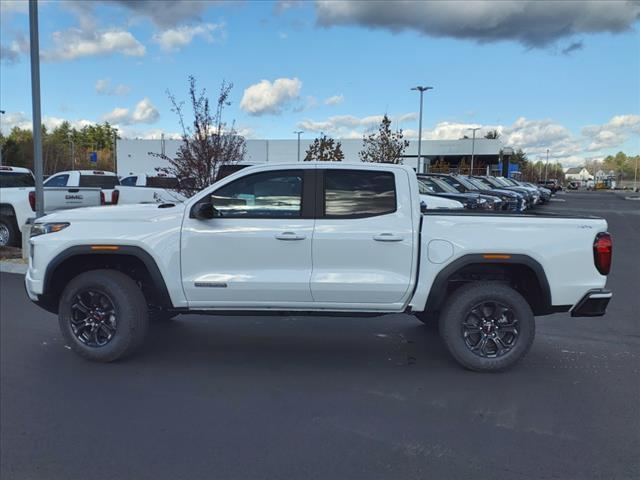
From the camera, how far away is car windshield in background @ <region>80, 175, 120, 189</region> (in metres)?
17.0

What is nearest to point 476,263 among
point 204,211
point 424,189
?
point 204,211

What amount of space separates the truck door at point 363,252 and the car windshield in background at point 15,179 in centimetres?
1047

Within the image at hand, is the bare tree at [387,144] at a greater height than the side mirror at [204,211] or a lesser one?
greater

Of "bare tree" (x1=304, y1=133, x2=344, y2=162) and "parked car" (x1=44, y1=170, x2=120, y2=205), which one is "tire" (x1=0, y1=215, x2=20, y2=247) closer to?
"parked car" (x1=44, y1=170, x2=120, y2=205)

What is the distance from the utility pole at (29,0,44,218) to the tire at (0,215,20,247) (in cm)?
159

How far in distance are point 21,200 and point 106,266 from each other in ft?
25.6

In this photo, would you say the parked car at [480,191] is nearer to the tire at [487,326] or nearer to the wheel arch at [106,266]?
the tire at [487,326]

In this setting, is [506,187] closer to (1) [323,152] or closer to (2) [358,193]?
(1) [323,152]

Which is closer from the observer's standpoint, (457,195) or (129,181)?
(457,195)

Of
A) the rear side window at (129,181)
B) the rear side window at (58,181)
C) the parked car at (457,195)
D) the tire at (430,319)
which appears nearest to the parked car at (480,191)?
the parked car at (457,195)

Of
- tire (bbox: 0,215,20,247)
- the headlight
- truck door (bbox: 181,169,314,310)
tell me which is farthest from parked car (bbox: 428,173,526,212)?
the headlight

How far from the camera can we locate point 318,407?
432cm

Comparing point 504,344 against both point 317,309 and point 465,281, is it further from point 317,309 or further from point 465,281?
point 317,309

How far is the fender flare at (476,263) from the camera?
4914 millimetres
